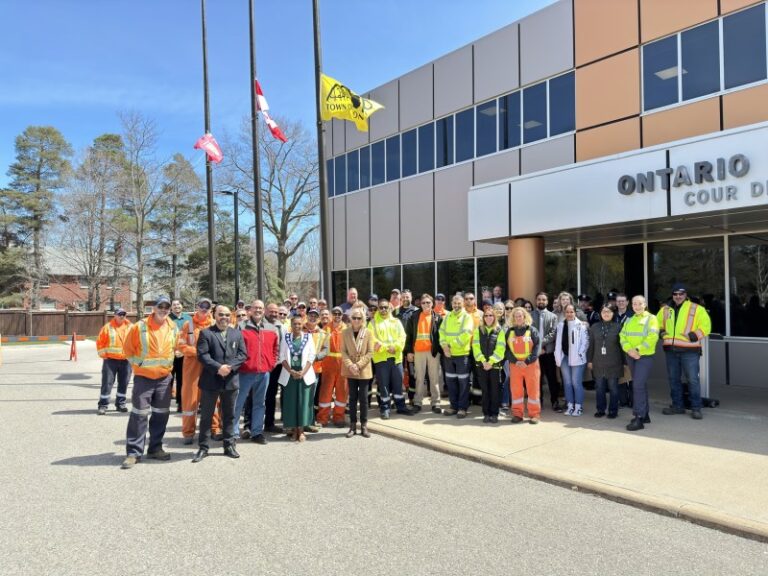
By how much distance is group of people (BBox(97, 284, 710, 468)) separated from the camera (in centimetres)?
682

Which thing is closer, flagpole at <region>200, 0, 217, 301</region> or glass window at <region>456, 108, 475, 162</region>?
glass window at <region>456, 108, 475, 162</region>

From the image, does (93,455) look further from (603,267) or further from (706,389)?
(603,267)

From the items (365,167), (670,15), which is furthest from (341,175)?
(670,15)

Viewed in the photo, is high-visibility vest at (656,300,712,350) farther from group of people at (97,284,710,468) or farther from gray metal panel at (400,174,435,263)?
gray metal panel at (400,174,435,263)

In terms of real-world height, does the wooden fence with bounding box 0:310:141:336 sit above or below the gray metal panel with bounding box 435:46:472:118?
below

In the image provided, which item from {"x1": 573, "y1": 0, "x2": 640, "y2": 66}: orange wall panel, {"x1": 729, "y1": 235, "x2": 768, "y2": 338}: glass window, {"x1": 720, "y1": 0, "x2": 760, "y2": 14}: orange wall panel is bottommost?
{"x1": 729, "y1": 235, "x2": 768, "y2": 338}: glass window

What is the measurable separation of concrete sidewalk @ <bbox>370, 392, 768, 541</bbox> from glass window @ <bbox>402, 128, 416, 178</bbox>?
10919mm

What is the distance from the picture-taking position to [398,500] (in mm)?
5148

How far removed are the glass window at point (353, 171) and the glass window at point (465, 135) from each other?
5.25 m

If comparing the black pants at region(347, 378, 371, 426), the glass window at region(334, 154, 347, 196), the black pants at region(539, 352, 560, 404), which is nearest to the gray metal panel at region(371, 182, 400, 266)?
the glass window at region(334, 154, 347, 196)

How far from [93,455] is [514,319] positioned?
6.19 m

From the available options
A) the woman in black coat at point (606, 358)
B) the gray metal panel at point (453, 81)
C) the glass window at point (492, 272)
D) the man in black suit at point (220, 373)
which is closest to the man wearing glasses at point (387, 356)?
the man in black suit at point (220, 373)

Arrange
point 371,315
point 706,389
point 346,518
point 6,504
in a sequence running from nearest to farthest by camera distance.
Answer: point 346,518 < point 6,504 < point 706,389 < point 371,315

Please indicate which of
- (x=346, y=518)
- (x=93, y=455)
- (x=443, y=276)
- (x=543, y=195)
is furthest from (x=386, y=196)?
(x=346, y=518)
